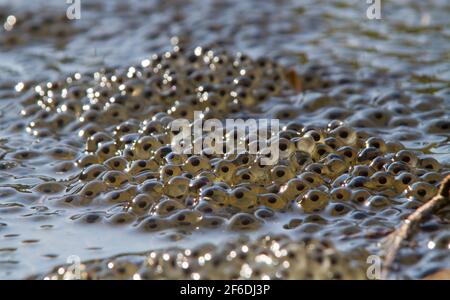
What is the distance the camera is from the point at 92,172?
2307 millimetres

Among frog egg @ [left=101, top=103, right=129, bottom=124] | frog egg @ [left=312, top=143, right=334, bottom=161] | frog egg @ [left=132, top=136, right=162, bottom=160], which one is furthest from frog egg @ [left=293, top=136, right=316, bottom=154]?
frog egg @ [left=101, top=103, right=129, bottom=124]

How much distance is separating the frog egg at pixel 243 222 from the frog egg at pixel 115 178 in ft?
1.23

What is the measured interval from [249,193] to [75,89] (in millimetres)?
982

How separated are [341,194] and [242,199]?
0.86 feet

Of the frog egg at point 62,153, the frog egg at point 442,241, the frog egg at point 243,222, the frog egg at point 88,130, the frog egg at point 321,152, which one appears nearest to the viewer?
the frog egg at point 442,241

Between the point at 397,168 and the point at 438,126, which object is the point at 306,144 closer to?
the point at 397,168

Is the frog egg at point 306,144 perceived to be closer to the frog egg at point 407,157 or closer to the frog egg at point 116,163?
the frog egg at point 407,157

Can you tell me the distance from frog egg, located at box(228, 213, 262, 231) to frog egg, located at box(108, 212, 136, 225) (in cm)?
26

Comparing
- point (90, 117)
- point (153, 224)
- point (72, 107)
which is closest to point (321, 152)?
point (153, 224)

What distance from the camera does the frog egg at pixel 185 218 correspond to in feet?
6.73

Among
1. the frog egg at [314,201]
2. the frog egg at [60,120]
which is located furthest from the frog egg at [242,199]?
the frog egg at [60,120]

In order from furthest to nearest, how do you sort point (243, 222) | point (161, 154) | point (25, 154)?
point (25, 154)
point (161, 154)
point (243, 222)
